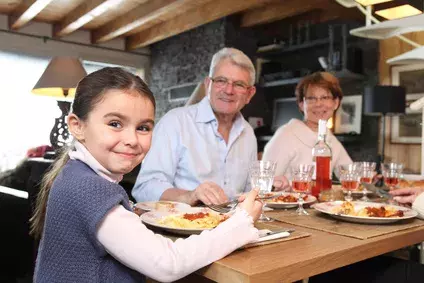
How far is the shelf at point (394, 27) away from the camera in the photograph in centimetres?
160

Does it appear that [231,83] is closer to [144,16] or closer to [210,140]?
[210,140]

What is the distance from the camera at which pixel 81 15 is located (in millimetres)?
5633

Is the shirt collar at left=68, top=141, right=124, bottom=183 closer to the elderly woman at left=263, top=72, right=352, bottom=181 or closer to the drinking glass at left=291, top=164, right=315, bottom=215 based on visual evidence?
the drinking glass at left=291, top=164, right=315, bottom=215

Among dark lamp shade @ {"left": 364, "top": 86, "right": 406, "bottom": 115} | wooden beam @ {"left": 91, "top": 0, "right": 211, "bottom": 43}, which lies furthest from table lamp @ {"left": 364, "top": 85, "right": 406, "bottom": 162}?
wooden beam @ {"left": 91, "top": 0, "right": 211, "bottom": 43}

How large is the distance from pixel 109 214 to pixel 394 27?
4.57 feet

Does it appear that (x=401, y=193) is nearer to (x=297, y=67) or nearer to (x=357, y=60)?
(x=357, y=60)

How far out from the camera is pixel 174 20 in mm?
6180

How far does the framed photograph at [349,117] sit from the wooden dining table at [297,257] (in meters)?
3.85

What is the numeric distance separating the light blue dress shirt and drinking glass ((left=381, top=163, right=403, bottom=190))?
0.66 meters

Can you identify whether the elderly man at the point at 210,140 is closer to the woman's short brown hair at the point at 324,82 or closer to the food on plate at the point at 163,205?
the food on plate at the point at 163,205

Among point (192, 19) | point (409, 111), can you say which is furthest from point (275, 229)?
point (192, 19)

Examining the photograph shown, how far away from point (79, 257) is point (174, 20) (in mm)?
5669

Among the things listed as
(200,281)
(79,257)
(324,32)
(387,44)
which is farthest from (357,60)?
(79,257)

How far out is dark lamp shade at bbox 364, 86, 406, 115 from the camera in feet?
13.4
